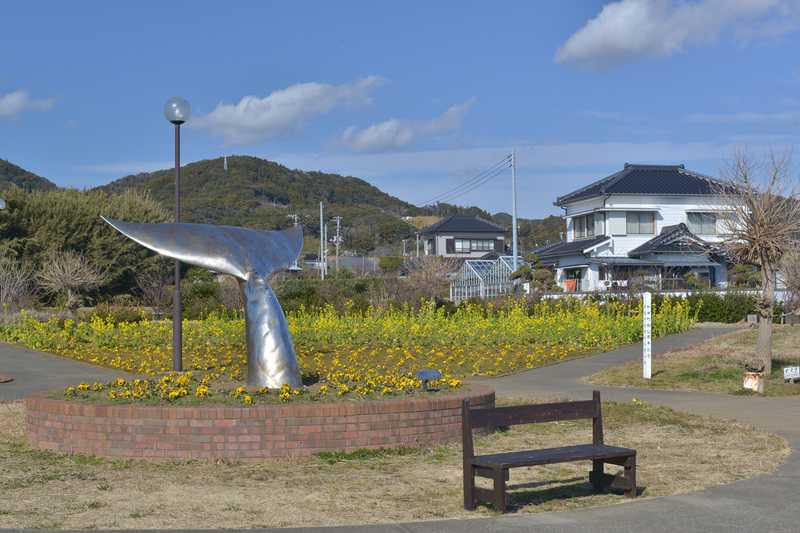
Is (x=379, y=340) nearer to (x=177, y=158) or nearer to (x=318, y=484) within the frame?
(x=177, y=158)

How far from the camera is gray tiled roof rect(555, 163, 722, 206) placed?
157 ft

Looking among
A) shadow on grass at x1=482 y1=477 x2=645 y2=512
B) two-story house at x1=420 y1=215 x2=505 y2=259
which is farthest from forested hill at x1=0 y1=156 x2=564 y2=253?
shadow on grass at x1=482 y1=477 x2=645 y2=512

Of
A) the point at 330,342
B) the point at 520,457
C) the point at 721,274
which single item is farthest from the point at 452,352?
the point at 721,274

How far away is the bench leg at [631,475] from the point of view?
8305 millimetres

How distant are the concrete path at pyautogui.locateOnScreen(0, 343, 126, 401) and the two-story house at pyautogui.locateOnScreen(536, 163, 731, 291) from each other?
27.9m

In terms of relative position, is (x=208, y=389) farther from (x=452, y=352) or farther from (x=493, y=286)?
(x=493, y=286)

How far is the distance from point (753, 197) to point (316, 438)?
34.0 feet

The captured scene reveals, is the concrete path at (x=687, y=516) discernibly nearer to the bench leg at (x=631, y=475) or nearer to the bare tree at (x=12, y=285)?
the bench leg at (x=631, y=475)

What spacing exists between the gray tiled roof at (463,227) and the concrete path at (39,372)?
188 ft

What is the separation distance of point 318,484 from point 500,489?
1864mm

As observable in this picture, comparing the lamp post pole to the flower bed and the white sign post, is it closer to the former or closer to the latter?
the flower bed

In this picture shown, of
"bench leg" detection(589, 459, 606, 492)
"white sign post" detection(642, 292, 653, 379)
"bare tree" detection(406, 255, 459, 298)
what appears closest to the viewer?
"bench leg" detection(589, 459, 606, 492)

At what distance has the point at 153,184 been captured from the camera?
3999 inches

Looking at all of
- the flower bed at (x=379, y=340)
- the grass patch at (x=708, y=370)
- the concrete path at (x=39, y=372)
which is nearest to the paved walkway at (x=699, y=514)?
the grass patch at (x=708, y=370)
